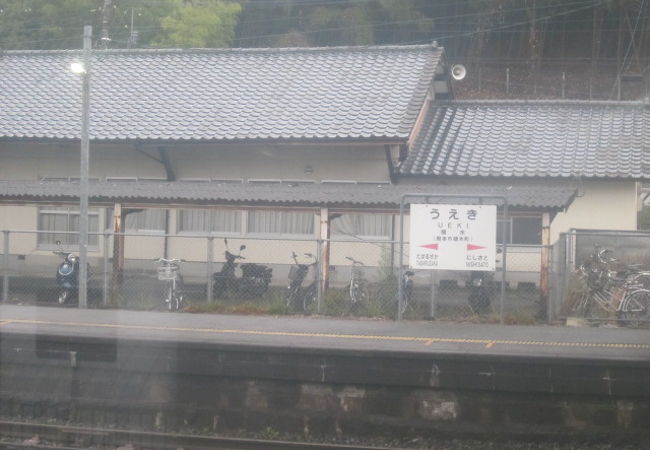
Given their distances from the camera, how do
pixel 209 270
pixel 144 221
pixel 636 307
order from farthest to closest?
pixel 144 221 → pixel 209 270 → pixel 636 307

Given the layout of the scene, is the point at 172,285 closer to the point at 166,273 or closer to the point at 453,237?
the point at 166,273

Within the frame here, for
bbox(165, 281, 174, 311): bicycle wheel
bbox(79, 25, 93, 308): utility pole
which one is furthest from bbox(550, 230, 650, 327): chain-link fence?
bbox(79, 25, 93, 308): utility pole

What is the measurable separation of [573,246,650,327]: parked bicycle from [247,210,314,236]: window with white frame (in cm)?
716

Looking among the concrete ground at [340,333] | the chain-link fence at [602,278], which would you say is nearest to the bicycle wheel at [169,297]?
the concrete ground at [340,333]

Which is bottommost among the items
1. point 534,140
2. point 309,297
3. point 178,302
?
point 178,302

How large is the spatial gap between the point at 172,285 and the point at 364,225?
5.23 m

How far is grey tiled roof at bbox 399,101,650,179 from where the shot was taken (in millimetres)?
19469

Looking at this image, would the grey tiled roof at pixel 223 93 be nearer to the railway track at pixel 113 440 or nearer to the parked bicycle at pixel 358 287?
the parked bicycle at pixel 358 287

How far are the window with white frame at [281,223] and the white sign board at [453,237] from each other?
→ 19.2 ft

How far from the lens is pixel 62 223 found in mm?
20875

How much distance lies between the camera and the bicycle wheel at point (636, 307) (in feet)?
46.0

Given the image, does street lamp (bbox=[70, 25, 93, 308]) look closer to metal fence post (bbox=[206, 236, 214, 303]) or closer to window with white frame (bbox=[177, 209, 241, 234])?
metal fence post (bbox=[206, 236, 214, 303])

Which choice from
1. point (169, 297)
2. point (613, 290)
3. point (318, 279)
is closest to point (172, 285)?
point (169, 297)

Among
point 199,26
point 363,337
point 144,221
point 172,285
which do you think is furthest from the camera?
point 199,26
